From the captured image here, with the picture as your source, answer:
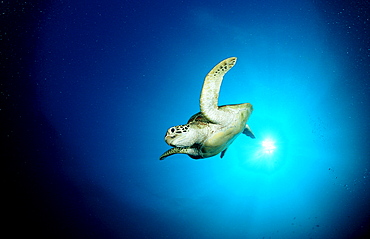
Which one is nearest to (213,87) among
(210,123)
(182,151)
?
(210,123)

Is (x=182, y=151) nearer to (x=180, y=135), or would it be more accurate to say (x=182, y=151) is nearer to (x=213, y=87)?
(x=180, y=135)

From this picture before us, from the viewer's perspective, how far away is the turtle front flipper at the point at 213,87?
2201 mm

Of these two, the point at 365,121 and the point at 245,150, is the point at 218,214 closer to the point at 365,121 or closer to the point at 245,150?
the point at 245,150

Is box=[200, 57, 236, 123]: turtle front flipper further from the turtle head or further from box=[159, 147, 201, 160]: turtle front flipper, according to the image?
box=[159, 147, 201, 160]: turtle front flipper

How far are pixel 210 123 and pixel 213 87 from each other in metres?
0.93

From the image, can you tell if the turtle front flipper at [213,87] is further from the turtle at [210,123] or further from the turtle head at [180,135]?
the turtle head at [180,135]

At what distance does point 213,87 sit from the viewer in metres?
2.36

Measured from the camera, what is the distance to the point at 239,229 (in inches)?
955

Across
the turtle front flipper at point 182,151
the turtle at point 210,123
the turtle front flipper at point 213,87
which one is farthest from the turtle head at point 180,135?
the turtle front flipper at point 182,151

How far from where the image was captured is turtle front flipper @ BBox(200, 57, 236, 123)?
2201mm

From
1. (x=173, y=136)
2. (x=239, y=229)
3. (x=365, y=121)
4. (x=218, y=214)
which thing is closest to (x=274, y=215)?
(x=239, y=229)

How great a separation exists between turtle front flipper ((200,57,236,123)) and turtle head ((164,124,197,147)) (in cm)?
43

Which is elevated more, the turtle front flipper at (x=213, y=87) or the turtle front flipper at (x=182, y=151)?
the turtle front flipper at (x=213, y=87)

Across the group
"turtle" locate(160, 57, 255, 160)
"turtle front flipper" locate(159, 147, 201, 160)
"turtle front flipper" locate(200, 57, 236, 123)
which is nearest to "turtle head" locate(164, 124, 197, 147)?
"turtle" locate(160, 57, 255, 160)
